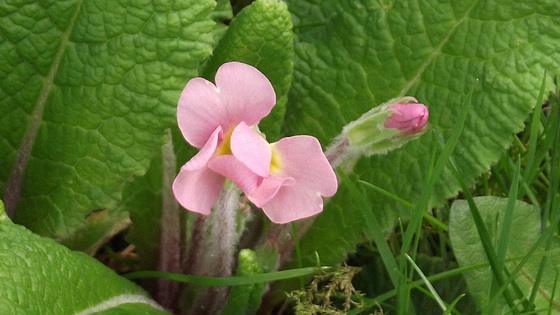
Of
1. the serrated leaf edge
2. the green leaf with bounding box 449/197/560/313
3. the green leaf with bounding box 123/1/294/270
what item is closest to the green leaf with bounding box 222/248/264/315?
the serrated leaf edge

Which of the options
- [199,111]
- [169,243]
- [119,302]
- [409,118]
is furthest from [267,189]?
[169,243]

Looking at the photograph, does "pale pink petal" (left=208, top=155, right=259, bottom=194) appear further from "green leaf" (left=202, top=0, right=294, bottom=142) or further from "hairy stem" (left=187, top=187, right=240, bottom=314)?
"green leaf" (left=202, top=0, right=294, bottom=142)

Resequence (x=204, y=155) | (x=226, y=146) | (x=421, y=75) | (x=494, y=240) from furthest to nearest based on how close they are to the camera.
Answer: (x=421, y=75), (x=494, y=240), (x=226, y=146), (x=204, y=155)

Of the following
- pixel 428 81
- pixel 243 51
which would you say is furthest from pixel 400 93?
pixel 243 51

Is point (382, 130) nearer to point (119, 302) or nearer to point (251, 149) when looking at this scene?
point (251, 149)

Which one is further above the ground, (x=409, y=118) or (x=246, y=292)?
(x=409, y=118)
